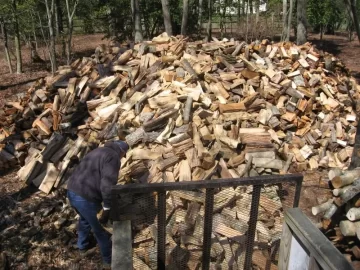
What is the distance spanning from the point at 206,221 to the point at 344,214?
2.97 metres

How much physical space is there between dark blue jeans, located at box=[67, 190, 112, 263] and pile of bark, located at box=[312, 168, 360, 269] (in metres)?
2.88

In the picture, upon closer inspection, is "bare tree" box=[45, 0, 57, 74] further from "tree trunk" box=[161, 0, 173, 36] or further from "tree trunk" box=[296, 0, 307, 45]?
"tree trunk" box=[296, 0, 307, 45]

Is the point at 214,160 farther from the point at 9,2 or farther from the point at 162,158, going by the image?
the point at 9,2

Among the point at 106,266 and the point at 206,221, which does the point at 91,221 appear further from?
the point at 206,221

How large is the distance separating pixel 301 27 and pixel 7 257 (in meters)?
14.8

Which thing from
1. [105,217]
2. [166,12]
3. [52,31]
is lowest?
[105,217]

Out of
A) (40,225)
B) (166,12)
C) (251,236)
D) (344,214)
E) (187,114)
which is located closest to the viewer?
(251,236)

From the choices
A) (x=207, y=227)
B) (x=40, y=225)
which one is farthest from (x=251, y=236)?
(x=40, y=225)

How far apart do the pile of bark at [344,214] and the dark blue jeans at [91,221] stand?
288 centimetres

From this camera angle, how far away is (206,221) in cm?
293

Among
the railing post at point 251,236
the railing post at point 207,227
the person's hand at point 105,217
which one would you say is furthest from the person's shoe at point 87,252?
the railing post at point 251,236

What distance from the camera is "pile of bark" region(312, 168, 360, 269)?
470cm

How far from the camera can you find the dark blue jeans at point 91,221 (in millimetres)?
4180

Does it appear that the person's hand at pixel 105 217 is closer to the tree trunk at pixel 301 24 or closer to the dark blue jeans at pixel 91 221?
the dark blue jeans at pixel 91 221
